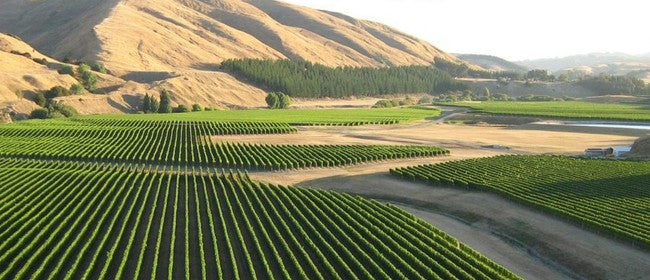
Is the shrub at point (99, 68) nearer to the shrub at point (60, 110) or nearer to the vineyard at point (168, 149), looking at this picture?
the shrub at point (60, 110)

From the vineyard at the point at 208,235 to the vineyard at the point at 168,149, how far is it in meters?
13.2

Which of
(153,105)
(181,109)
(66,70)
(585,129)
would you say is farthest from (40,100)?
(585,129)

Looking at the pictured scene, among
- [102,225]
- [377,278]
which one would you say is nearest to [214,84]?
[102,225]

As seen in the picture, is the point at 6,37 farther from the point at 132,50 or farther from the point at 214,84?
the point at 214,84

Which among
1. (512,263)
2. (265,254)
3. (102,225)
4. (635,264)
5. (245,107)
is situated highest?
(635,264)

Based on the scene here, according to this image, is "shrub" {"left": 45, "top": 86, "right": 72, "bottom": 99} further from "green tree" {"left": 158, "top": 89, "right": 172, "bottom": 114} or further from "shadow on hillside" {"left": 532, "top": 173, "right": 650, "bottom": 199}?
"shadow on hillside" {"left": 532, "top": 173, "right": 650, "bottom": 199}

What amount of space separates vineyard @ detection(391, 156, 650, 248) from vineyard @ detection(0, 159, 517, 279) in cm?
1010

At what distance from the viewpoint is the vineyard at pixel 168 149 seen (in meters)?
58.6

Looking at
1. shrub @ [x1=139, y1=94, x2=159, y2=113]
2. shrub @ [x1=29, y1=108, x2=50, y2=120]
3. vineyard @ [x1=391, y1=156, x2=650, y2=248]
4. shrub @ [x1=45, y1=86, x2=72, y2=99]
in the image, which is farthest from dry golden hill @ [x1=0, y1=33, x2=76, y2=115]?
vineyard @ [x1=391, y1=156, x2=650, y2=248]

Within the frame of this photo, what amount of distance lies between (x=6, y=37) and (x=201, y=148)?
114 meters

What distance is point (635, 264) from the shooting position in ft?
94.3

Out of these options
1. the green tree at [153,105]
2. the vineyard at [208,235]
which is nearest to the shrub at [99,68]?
the green tree at [153,105]

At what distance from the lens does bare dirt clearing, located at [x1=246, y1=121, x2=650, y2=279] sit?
2947cm

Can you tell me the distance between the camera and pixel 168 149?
64.4 meters
